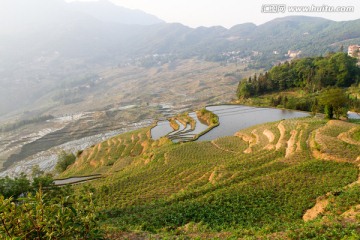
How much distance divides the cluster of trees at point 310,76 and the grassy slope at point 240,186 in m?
42.5

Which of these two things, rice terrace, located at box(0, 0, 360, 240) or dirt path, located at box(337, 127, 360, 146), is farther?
dirt path, located at box(337, 127, 360, 146)

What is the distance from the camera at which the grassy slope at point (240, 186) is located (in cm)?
1600

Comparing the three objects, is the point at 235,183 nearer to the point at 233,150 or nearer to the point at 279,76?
the point at 233,150

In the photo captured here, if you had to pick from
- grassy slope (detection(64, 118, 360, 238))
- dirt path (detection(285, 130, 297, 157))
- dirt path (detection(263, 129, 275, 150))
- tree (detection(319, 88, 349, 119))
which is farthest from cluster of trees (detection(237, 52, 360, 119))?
grassy slope (detection(64, 118, 360, 238))

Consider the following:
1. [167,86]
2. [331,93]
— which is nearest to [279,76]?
[331,93]

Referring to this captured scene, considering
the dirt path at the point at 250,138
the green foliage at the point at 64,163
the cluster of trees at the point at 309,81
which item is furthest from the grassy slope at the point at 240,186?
the green foliage at the point at 64,163

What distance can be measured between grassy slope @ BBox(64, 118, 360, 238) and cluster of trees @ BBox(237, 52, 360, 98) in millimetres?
42504

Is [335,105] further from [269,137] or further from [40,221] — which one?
[40,221]

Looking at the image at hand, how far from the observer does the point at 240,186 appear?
20516mm

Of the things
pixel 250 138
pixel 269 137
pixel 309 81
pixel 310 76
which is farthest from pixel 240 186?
pixel 310 76

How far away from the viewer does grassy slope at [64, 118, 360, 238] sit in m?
16.0

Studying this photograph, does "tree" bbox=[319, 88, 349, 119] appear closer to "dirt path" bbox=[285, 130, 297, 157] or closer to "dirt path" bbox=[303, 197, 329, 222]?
"dirt path" bbox=[285, 130, 297, 157]

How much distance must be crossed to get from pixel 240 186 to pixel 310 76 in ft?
210

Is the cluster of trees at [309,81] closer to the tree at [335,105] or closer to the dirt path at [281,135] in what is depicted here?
the tree at [335,105]
